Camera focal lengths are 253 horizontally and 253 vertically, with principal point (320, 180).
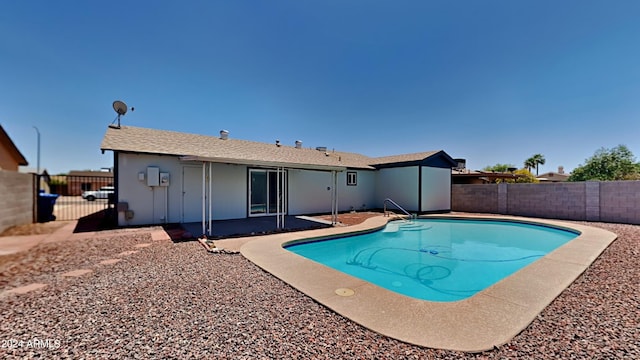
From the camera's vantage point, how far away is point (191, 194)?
10656 mm

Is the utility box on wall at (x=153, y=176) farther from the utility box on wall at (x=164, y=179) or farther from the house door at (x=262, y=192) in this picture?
the house door at (x=262, y=192)

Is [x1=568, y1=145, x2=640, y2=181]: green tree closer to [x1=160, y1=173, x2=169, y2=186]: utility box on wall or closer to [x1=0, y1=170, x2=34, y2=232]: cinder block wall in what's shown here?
[x1=160, y1=173, x2=169, y2=186]: utility box on wall

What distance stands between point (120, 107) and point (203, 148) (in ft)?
12.8

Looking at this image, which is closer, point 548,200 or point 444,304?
point 444,304

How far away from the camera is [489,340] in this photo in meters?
2.56

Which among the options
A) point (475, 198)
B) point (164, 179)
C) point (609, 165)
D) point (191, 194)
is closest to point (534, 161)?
point (609, 165)

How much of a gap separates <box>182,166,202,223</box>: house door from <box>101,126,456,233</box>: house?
0.04m

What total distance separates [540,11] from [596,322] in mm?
10715

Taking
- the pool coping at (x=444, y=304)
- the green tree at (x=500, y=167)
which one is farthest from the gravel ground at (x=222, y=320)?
the green tree at (x=500, y=167)

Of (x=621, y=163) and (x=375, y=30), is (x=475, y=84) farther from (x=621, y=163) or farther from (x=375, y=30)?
(x=621, y=163)

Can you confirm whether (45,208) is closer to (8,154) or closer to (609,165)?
(8,154)

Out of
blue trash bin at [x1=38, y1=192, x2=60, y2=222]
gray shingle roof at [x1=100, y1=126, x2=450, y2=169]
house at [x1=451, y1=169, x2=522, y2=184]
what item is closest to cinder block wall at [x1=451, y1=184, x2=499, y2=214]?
house at [x1=451, y1=169, x2=522, y2=184]

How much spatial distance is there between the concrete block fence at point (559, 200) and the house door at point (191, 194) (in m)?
15.1

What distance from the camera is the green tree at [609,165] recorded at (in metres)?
25.2
